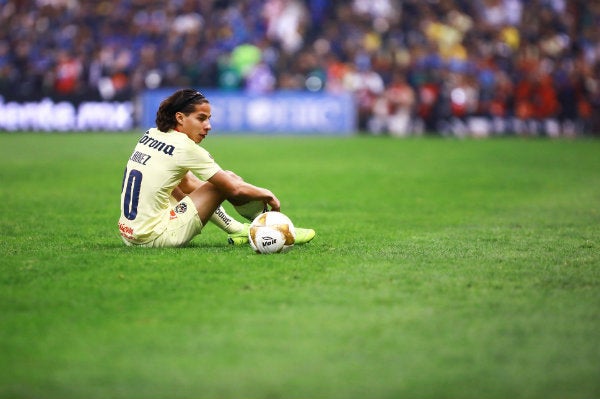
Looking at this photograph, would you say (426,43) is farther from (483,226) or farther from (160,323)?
(160,323)

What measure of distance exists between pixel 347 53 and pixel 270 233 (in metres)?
27.6

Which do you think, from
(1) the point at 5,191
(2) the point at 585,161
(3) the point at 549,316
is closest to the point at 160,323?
(3) the point at 549,316

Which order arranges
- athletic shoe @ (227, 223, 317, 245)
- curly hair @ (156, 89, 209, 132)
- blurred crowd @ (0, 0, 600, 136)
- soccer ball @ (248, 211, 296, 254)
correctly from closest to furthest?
soccer ball @ (248, 211, 296, 254)
curly hair @ (156, 89, 209, 132)
athletic shoe @ (227, 223, 317, 245)
blurred crowd @ (0, 0, 600, 136)

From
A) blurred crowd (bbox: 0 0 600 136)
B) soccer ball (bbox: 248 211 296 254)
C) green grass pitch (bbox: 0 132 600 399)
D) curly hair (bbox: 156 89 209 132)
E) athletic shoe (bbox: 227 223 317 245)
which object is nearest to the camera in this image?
green grass pitch (bbox: 0 132 600 399)

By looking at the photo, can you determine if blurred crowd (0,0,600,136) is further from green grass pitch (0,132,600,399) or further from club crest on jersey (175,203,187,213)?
club crest on jersey (175,203,187,213)

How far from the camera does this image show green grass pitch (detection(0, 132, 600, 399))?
4488mm

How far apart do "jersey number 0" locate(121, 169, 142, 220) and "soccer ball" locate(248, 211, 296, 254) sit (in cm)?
102

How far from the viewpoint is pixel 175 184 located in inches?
322

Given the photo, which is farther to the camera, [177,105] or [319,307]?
[177,105]

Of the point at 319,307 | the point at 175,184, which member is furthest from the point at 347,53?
the point at 319,307

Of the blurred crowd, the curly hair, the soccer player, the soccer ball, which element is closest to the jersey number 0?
the soccer player

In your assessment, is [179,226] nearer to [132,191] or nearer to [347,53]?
[132,191]

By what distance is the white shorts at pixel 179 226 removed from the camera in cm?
817

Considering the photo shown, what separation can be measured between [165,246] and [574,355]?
4.40 meters
